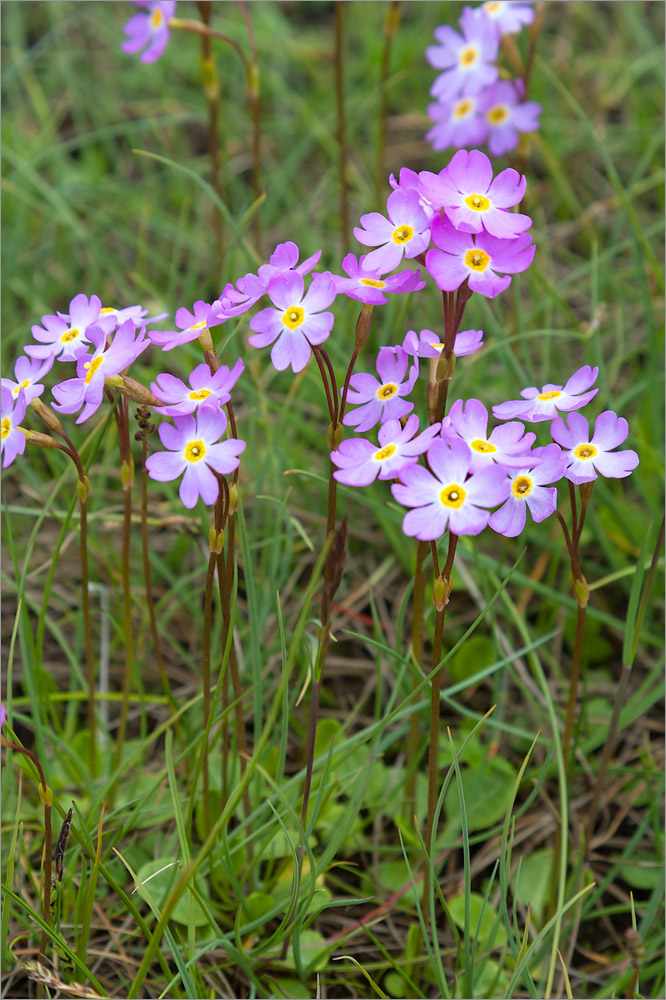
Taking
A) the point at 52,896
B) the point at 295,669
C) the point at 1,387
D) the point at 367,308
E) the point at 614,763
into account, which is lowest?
the point at 52,896

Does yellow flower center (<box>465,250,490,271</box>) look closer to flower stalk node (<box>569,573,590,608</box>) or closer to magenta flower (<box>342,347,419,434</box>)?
magenta flower (<box>342,347,419,434</box>)

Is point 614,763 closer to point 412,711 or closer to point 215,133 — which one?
point 412,711

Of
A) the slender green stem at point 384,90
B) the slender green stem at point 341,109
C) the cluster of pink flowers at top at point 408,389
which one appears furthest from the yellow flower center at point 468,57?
the cluster of pink flowers at top at point 408,389

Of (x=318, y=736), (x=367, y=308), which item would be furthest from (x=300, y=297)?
(x=318, y=736)

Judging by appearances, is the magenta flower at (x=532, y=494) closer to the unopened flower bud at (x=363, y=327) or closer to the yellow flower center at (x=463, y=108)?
the unopened flower bud at (x=363, y=327)

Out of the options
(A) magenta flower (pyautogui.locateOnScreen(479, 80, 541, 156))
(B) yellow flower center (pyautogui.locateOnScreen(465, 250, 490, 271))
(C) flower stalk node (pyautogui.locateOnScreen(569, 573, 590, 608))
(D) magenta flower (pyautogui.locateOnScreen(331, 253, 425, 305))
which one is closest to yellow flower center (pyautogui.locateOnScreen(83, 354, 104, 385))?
(D) magenta flower (pyautogui.locateOnScreen(331, 253, 425, 305))

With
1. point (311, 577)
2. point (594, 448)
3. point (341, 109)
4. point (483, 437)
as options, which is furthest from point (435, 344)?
point (341, 109)
